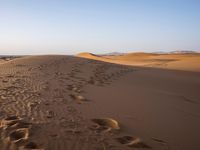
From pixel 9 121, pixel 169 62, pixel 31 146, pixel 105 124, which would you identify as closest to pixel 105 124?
pixel 105 124

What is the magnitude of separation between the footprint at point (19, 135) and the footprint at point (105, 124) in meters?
1.18

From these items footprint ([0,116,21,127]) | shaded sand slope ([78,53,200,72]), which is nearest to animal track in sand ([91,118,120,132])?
footprint ([0,116,21,127])

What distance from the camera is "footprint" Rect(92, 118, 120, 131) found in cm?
413

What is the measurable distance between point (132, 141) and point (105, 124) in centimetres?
81

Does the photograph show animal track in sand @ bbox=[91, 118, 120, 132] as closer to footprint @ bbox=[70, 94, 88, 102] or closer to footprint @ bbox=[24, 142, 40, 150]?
footprint @ bbox=[24, 142, 40, 150]

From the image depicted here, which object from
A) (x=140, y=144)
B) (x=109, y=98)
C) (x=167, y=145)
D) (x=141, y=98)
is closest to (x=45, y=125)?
(x=140, y=144)

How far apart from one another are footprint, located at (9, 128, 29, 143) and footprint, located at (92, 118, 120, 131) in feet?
3.87

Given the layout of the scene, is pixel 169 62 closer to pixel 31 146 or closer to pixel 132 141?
pixel 132 141

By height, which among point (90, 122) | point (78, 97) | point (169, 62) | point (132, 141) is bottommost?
point (132, 141)

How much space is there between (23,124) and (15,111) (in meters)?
0.85

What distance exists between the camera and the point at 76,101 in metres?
5.83

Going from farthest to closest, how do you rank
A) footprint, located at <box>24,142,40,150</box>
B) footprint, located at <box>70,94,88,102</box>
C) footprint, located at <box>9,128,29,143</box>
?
1. footprint, located at <box>70,94,88,102</box>
2. footprint, located at <box>9,128,29,143</box>
3. footprint, located at <box>24,142,40,150</box>

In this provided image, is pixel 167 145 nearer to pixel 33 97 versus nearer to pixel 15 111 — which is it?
pixel 15 111

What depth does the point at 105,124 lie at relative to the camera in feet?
14.4
